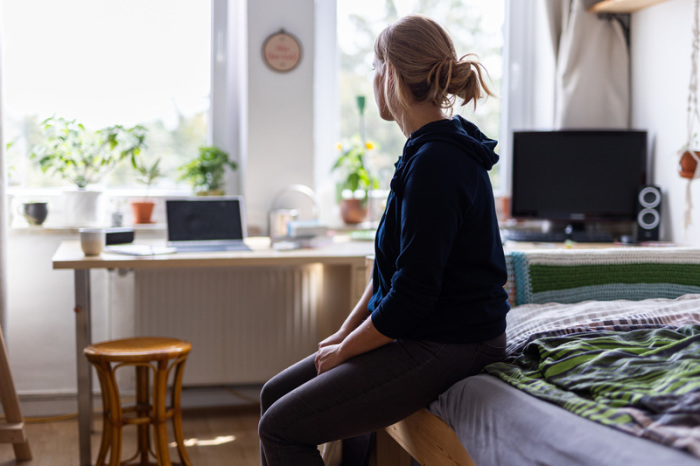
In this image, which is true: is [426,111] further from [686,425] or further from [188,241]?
[188,241]

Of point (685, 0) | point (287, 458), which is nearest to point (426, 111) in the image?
point (287, 458)

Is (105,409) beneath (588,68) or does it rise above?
beneath

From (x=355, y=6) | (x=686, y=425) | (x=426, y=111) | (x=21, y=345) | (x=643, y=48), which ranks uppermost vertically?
(x=355, y=6)

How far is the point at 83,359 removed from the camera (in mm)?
2504

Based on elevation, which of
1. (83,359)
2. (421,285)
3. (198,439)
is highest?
(421,285)

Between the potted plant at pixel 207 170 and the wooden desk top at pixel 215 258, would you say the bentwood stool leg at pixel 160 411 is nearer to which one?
the wooden desk top at pixel 215 258

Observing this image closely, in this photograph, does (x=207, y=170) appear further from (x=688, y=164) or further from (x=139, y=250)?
(x=688, y=164)

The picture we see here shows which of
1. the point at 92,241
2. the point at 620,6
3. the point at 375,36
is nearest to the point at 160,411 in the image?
the point at 92,241

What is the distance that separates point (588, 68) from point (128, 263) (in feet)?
7.04

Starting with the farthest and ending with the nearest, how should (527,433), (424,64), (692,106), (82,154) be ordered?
1. (82,154)
2. (692,106)
3. (424,64)
4. (527,433)

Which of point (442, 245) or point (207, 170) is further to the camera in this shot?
point (207, 170)

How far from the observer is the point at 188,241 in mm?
2791

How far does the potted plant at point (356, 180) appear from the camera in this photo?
3318mm

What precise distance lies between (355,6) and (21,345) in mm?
2034
